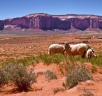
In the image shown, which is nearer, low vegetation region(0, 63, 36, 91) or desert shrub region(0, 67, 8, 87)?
low vegetation region(0, 63, 36, 91)

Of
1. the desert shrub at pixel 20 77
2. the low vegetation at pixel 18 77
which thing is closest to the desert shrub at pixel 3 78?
the low vegetation at pixel 18 77

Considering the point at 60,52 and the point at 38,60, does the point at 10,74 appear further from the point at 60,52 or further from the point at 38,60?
the point at 60,52

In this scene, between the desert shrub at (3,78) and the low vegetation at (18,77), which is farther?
the desert shrub at (3,78)

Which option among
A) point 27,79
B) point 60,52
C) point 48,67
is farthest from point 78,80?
point 60,52

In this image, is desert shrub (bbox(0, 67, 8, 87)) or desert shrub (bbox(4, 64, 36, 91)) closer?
desert shrub (bbox(4, 64, 36, 91))

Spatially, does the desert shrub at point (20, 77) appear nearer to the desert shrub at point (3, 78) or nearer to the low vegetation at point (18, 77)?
the low vegetation at point (18, 77)

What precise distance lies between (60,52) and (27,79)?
10395 millimetres

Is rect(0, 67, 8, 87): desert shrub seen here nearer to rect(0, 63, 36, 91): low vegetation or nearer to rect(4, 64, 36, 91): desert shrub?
rect(0, 63, 36, 91): low vegetation

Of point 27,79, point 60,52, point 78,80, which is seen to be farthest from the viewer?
point 60,52

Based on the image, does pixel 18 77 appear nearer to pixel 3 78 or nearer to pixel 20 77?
pixel 20 77

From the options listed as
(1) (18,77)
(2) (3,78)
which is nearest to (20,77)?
(1) (18,77)

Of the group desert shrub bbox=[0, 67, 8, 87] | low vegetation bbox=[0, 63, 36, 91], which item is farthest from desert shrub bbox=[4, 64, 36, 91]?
desert shrub bbox=[0, 67, 8, 87]

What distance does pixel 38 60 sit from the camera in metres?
20.5

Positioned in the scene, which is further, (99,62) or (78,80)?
(99,62)
